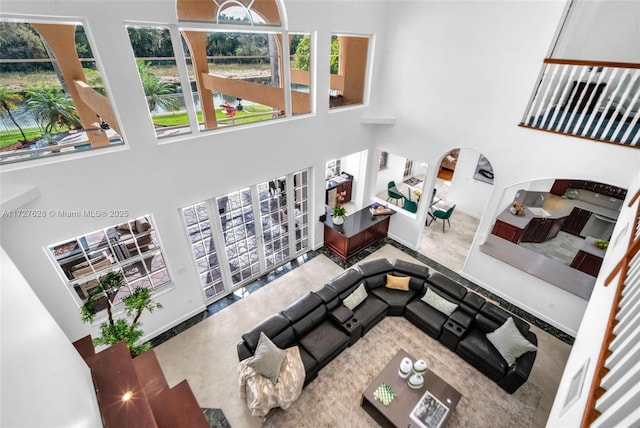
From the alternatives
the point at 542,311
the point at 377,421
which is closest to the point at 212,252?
the point at 377,421

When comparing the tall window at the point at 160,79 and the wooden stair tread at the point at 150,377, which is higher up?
the tall window at the point at 160,79

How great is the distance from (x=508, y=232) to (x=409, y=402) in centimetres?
507

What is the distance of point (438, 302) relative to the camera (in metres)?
5.69

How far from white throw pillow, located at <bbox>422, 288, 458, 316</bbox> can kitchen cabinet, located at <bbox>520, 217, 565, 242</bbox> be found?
11.3ft

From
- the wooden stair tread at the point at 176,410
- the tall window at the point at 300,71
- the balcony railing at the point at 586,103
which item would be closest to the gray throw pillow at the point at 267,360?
the wooden stair tread at the point at 176,410

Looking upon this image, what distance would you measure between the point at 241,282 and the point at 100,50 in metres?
4.87

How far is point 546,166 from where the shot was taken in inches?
211

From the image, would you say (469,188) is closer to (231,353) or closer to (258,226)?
(258,226)

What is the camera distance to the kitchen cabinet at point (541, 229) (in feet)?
24.1

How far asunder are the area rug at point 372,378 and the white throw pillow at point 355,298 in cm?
64

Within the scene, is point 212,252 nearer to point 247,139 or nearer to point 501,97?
point 247,139

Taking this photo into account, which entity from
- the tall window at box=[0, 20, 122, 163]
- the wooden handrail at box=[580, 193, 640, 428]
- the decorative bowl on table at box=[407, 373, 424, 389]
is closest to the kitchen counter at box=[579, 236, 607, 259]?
the wooden handrail at box=[580, 193, 640, 428]

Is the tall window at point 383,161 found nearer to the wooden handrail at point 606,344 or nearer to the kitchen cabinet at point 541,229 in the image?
the kitchen cabinet at point 541,229

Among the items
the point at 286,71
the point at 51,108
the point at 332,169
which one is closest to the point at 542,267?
the point at 332,169
